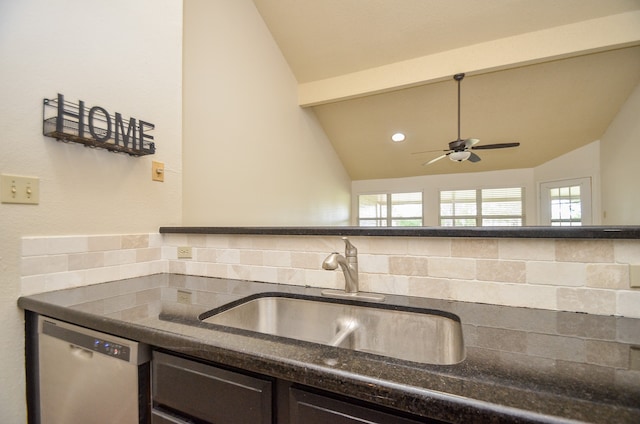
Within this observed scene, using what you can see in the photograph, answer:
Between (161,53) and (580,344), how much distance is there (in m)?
1.95

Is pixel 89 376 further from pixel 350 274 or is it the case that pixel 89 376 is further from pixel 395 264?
pixel 395 264

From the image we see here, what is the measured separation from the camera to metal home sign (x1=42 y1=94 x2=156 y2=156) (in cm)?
107

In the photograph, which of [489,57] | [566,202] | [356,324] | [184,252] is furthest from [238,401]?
[566,202]

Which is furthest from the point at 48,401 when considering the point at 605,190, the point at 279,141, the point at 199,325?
the point at 605,190

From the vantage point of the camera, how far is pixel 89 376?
0.85m

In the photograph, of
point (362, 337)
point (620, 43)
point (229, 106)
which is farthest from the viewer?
point (620, 43)

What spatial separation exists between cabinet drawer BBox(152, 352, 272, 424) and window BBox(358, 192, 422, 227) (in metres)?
6.23

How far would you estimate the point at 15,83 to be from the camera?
1.00m

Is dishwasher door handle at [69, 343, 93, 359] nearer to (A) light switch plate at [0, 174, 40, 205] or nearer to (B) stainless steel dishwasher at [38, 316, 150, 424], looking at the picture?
(B) stainless steel dishwasher at [38, 316, 150, 424]

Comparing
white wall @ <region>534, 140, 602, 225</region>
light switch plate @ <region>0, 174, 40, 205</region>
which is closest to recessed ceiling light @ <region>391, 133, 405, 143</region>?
white wall @ <region>534, 140, 602, 225</region>

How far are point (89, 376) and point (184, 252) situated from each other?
0.66m

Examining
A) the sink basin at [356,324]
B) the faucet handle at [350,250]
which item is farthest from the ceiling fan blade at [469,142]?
the sink basin at [356,324]

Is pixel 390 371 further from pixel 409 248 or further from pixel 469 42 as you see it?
pixel 469 42

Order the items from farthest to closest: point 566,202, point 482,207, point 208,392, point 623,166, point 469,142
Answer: point 482,207 < point 566,202 < point 623,166 < point 469,142 < point 208,392
